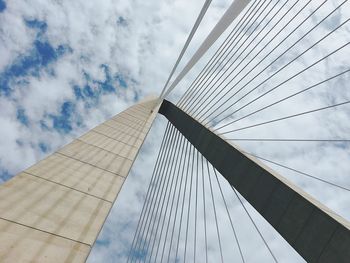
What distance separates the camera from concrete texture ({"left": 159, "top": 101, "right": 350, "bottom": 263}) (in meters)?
5.64

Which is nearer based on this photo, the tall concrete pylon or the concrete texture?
the tall concrete pylon

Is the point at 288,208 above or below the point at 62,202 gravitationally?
above

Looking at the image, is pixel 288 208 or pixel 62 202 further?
pixel 288 208

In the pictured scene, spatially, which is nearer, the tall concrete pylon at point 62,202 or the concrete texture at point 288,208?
the tall concrete pylon at point 62,202

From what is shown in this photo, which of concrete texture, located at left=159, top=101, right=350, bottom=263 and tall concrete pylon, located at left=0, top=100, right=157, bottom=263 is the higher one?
concrete texture, located at left=159, top=101, right=350, bottom=263

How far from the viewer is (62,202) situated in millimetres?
5219

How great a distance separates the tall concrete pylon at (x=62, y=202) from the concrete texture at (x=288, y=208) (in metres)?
2.91

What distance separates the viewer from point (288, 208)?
6.79 meters

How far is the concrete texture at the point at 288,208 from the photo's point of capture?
18.5 feet

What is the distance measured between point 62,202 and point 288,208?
4537 mm

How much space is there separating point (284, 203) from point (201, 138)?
533cm

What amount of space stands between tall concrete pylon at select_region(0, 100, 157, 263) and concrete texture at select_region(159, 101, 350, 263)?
115 inches

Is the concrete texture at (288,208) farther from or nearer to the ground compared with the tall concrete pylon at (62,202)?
farther from the ground

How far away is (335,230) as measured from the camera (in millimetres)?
5605
